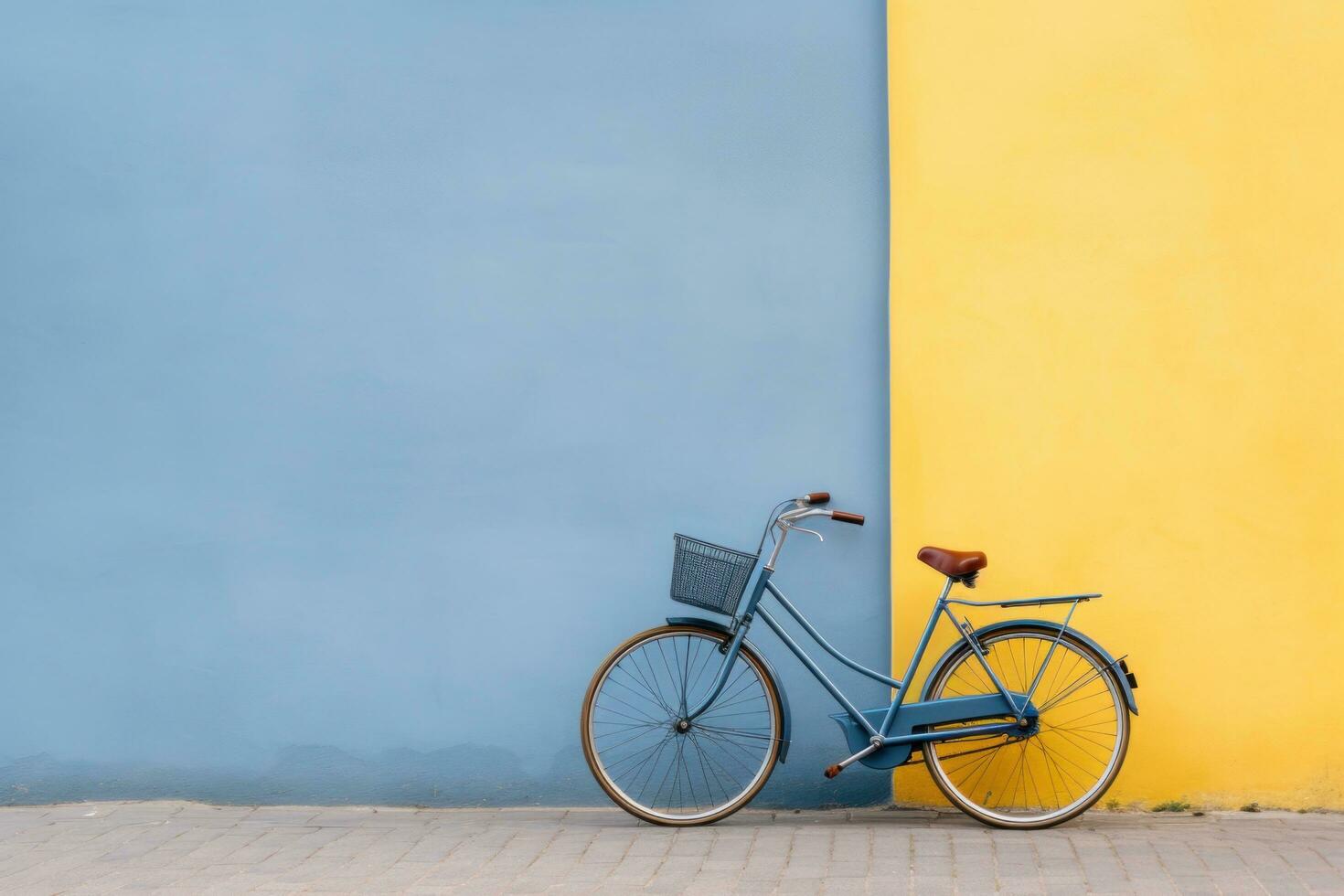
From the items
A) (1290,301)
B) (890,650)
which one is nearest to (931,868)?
(890,650)

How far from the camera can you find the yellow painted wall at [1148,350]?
5391 mm

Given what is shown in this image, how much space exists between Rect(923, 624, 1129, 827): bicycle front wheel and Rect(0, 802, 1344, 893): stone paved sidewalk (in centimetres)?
17

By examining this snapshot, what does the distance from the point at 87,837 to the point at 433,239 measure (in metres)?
2.85

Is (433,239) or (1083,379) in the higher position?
(433,239)

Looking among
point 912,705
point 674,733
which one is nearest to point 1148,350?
point 912,705

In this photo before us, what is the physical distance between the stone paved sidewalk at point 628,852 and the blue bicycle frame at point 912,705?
34 centimetres

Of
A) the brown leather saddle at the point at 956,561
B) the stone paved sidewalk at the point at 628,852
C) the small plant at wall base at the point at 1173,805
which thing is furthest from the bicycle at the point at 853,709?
the small plant at wall base at the point at 1173,805

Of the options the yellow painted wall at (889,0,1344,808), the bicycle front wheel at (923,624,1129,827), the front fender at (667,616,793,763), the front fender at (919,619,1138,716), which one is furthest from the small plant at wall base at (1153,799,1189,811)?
the front fender at (667,616,793,763)

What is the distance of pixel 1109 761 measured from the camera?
5355mm

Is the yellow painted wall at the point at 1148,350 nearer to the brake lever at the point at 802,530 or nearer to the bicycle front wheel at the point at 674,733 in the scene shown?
Answer: the brake lever at the point at 802,530

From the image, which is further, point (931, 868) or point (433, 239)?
point (433, 239)

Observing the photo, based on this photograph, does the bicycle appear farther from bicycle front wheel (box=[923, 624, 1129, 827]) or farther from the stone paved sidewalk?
the stone paved sidewalk

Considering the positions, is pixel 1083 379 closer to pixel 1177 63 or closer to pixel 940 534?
pixel 940 534

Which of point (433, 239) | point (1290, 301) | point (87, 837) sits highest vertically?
point (433, 239)
